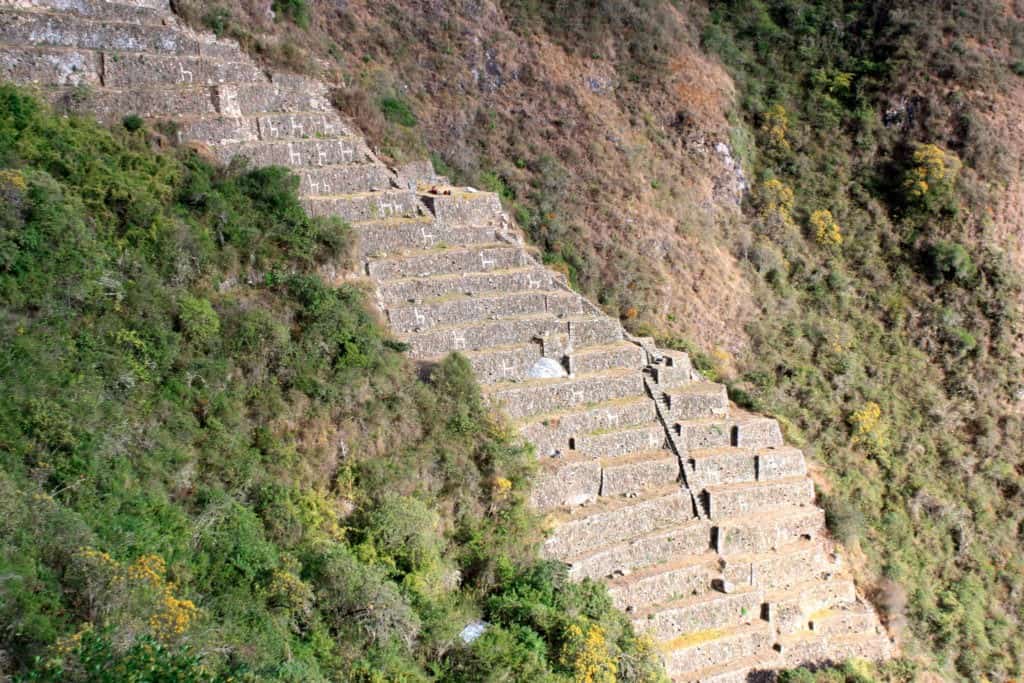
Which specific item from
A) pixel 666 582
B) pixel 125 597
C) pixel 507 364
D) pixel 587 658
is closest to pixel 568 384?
pixel 507 364

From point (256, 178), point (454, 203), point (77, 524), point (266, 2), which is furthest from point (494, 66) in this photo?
point (77, 524)

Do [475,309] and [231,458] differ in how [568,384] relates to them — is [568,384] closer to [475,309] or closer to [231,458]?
[475,309]

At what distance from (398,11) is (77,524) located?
2223 cm

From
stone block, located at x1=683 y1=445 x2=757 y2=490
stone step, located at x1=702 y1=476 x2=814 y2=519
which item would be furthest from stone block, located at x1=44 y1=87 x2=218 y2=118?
stone step, located at x1=702 y1=476 x2=814 y2=519

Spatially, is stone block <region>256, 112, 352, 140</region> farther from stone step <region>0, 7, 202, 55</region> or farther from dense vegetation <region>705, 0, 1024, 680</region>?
dense vegetation <region>705, 0, 1024, 680</region>

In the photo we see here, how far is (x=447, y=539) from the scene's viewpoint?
18.0 metres

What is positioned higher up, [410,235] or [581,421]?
[410,235]

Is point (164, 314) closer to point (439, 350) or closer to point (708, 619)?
point (439, 350)

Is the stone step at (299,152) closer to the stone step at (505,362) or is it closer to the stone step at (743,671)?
the stone step at (505,362)

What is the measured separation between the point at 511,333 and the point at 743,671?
319 inches

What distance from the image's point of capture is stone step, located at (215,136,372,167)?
21.3 m

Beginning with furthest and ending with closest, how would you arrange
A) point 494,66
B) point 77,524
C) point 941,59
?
point 941,59 → point 494,66 → point 77,524

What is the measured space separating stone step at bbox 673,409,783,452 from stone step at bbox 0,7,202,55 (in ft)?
45.5

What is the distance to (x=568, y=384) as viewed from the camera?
20.8 meters
